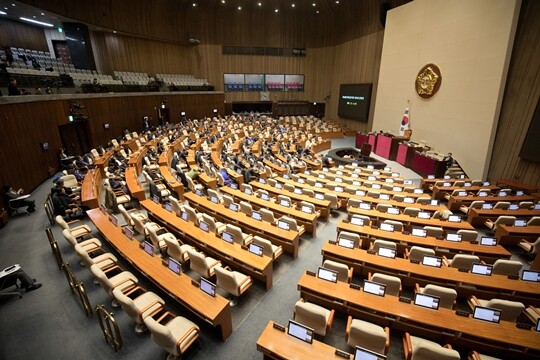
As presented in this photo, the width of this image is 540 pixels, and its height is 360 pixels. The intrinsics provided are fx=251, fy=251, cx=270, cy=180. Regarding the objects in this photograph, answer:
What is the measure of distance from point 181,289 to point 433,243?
541 cm

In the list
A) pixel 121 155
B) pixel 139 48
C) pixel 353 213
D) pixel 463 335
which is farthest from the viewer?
pixel 139 48

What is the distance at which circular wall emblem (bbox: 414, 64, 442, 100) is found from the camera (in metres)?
14.1

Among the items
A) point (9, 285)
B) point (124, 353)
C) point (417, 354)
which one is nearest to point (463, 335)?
point (417, 354)

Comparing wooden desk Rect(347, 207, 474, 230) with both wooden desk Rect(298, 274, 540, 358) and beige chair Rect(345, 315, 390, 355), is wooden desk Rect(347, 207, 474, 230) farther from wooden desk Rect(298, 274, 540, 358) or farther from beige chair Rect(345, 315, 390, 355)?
beige chair Rect(345, 315, 390, 355)

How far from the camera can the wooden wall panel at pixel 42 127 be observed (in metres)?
8.53

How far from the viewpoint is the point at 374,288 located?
4129mm

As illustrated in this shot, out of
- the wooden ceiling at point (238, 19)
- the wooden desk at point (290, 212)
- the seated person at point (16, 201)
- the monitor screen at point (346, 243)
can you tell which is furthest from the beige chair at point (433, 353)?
the wooden ceiling at point (238, 19)

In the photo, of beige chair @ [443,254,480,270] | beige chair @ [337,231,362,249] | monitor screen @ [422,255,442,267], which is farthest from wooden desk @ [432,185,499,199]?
beige chair @ [337,231,362,249]

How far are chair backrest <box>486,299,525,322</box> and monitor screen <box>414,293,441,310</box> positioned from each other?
909 millimetres

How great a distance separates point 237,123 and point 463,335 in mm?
22012

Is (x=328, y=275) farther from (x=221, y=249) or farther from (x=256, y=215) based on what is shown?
(x=256, y=215)

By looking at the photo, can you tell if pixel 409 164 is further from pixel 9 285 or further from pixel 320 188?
pixel 9 285

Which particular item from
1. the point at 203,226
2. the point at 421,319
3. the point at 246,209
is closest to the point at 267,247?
the point at 203,226

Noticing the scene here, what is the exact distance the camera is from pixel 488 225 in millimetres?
7289
